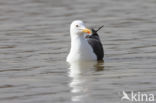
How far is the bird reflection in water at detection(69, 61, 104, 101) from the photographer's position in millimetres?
A: 9039

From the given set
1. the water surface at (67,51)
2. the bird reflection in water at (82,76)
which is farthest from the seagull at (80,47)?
the water surface at (67,51)

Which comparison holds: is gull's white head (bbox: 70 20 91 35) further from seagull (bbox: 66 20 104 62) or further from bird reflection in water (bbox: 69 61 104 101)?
bird reflection in water (bbox: 69 61 104 101)

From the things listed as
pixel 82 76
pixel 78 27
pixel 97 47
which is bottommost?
pixel 82 76

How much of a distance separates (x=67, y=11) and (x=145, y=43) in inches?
254

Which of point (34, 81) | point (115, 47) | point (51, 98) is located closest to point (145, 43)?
point (115, 47)

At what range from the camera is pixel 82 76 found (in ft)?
34.9

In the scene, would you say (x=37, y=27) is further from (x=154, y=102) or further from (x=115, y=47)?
(x=154, y=102)

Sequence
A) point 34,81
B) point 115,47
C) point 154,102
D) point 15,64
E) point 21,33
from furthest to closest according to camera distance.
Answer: point 21,33 → point 115,47 → point 15,64 → point 34,81 → point 154,102

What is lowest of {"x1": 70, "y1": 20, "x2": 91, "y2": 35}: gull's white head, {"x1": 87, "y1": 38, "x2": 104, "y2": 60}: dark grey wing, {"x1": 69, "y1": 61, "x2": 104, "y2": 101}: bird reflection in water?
{"x1": 69, "y1": 61, "x2": 104, "y2": 101}: bird reflection in water

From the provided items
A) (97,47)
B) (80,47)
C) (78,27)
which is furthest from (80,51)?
(97,47)

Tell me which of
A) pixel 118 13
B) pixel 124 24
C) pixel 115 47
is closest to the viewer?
pixel 115 47

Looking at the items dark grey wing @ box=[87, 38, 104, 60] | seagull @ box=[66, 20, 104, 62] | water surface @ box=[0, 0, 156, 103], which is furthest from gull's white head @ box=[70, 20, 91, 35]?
water surface @ box=[0, 0, 156, 103]

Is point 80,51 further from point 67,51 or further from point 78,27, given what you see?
point 67,51

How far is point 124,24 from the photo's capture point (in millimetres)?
17359
